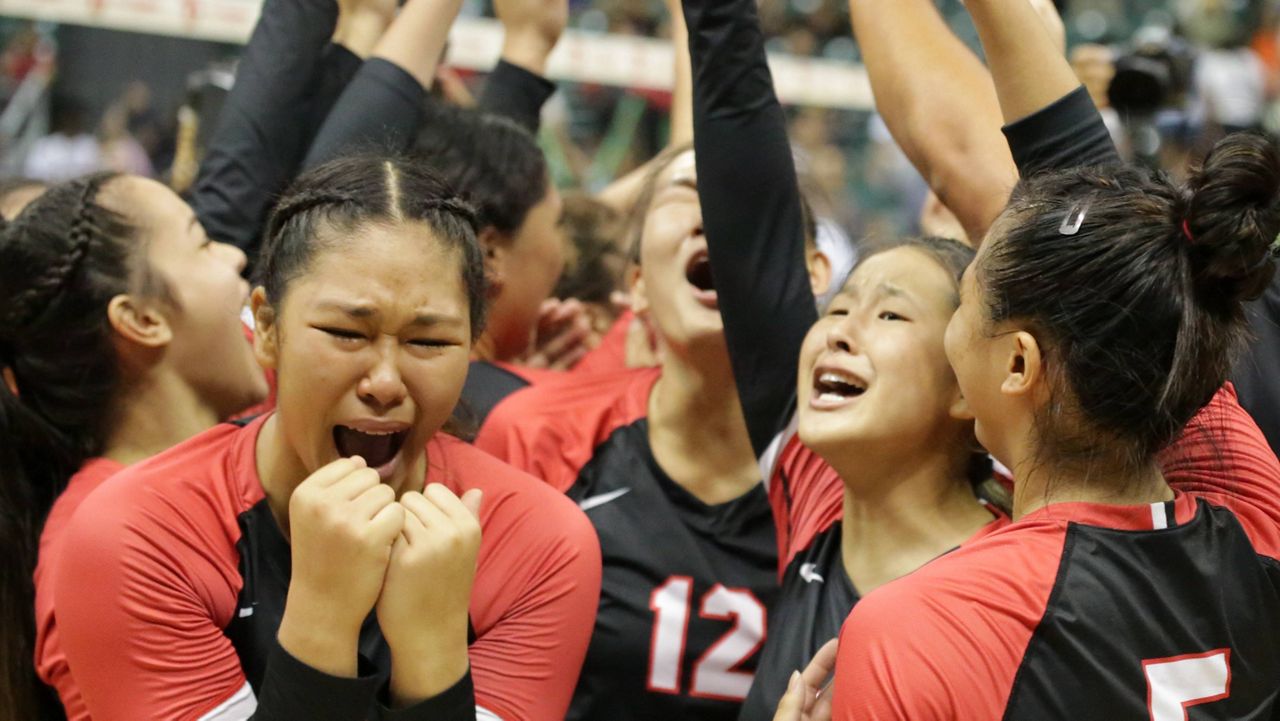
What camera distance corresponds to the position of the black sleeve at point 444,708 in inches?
52.2

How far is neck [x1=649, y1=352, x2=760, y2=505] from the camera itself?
2.13 meters

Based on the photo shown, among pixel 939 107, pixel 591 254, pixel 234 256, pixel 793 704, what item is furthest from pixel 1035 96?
pixel 591 254

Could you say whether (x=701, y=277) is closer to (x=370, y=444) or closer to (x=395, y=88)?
(x=395, y=88)

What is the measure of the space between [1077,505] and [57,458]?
146cm

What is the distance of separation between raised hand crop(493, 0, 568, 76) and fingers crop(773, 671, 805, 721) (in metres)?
1.64

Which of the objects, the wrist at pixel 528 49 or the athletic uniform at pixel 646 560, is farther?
the wrist at pixel 528 49

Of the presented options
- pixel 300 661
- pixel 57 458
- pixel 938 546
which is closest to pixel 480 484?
pixel 300 661

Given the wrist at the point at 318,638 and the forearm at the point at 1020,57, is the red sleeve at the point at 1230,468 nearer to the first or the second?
the forearm at the point at 1020,57

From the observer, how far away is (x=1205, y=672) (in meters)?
1.30

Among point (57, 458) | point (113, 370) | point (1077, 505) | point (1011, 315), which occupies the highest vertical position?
point (1011, 315)

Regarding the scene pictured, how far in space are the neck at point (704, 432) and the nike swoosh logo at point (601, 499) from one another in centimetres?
8

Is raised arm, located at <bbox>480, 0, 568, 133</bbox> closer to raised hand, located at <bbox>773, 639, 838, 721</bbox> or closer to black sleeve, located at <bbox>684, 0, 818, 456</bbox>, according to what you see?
black sleeve, located at <bbox>684, 0, 818, 456</bbox>

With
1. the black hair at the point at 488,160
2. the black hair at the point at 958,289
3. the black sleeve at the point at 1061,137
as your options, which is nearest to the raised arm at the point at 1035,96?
the black sleeve at the point at 1061,137

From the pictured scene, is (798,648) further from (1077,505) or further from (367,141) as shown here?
(367,141)
